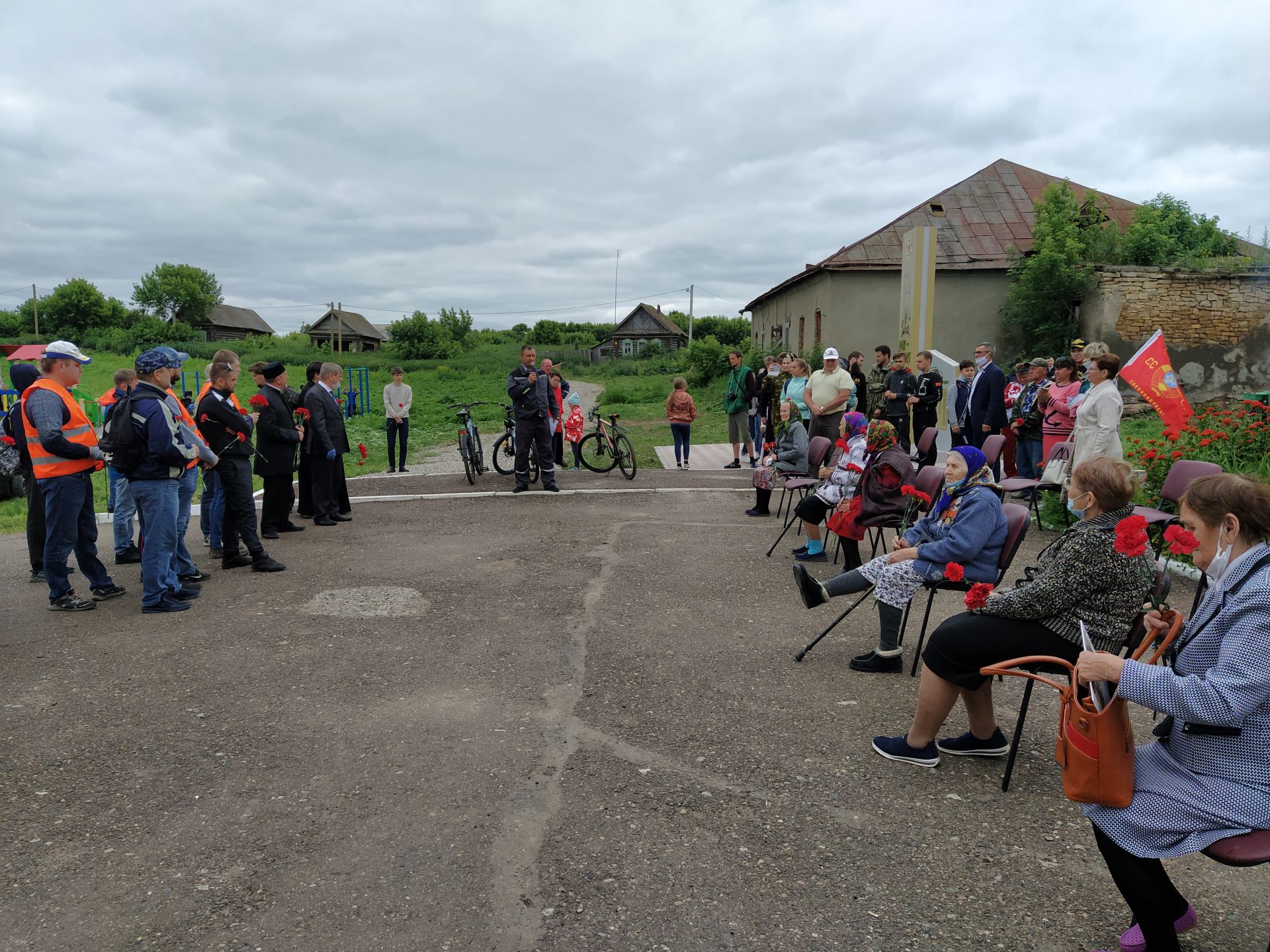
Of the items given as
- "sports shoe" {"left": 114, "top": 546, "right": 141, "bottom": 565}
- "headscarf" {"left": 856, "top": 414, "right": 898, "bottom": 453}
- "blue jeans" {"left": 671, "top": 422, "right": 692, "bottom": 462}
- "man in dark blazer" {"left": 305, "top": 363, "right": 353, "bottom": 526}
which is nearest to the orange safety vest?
"sports shoe" {"left": 114, "top": 546, "right": 141, "bottom": 565}

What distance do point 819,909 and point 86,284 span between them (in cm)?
11214

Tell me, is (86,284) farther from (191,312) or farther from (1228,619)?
(1228,619)

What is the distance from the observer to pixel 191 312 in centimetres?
10388

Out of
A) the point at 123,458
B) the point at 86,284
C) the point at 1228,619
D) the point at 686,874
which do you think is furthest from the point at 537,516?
Answer: the point at 86,284

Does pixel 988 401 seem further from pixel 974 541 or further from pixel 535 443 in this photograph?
pixel 974 541

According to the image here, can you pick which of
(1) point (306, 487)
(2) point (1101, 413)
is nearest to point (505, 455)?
(1) point (306, 487)

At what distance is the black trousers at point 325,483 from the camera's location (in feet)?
31.9

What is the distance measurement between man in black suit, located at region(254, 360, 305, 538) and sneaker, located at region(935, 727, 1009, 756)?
22.8 ft

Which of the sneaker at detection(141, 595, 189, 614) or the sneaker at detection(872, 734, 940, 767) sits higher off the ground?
the sneaker at detection(141, 595, 189, 614)

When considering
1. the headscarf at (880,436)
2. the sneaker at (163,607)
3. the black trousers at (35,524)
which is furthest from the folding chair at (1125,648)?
the black trousers at (35,524)

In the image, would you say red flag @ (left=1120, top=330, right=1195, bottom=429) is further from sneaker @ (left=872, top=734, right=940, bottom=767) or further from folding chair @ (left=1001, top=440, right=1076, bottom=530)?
sneaker @ (left=872, top=734, right=940, bottom=767)

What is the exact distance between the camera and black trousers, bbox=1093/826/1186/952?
237cm

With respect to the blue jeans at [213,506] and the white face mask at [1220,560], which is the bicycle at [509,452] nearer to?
the blue jeans at [213,506]

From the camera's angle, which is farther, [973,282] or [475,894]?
[973,282]
